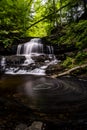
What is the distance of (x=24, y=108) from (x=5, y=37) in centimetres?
1215

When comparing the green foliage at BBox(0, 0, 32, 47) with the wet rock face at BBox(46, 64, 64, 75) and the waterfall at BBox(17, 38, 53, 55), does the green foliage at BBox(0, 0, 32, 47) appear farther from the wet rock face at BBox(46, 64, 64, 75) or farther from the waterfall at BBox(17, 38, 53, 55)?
the wet rock face at BBox(46, 64, 64, 75)

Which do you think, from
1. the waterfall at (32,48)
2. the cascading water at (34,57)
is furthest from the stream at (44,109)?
the waterfall at (32,48)

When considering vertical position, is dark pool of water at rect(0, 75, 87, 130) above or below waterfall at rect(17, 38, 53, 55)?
below

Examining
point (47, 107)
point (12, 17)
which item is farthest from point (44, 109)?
point (12, 17)

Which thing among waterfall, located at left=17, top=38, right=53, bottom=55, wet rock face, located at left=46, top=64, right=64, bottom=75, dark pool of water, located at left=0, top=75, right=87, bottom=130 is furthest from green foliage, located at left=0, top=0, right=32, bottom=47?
dark pool of water, located at left=0, top=75, right=87, bottom=130

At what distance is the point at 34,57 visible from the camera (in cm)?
1468

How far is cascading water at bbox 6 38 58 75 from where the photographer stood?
482 inches

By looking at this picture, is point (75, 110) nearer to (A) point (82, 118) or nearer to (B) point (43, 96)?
Result: (A) point (82, 118)

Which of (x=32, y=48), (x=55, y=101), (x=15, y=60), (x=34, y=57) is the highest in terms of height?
(x=32, y=48)

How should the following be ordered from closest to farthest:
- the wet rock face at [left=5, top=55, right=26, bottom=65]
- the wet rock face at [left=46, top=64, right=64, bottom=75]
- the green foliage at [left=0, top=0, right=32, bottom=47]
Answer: the wet rock face at [left=46, top=64, right=64, bottom=75] → the green foliage at [left=0, top=0, right=32, bottom=47] → the wet rock face at [left=5, top=55, right=26, bottom=65]

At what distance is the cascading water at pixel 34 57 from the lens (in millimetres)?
12242

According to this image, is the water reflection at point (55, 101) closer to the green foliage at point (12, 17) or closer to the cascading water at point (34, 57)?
the cascading water at point (34, 57)

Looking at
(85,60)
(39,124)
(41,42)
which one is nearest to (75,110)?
(39,124)

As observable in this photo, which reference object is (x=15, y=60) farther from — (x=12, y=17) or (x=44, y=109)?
(x=44, y=109)
